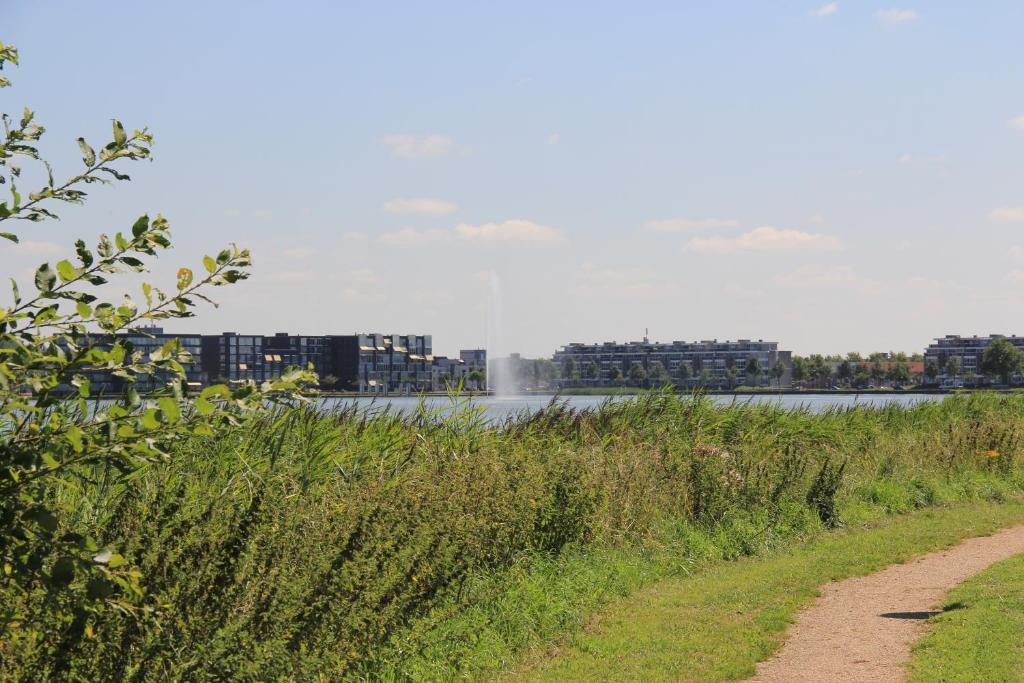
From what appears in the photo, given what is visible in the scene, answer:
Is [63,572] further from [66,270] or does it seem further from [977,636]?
[977,636]

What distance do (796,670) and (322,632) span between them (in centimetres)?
396

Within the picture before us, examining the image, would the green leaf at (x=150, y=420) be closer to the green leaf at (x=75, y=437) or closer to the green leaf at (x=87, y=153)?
the green leaf at (x=75, y=437)

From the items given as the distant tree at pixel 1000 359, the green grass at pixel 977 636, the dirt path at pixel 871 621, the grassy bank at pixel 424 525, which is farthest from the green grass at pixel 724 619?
the distant tree at pixel 1000 359

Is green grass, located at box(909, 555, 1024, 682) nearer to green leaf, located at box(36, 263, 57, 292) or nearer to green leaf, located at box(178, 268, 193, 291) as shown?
green leaf, located at box(178, 268, 193, 291)

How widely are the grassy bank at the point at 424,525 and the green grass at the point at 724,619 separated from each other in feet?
1.25

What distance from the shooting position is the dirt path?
9.00m

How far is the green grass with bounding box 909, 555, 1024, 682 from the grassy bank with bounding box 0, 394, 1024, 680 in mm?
3082

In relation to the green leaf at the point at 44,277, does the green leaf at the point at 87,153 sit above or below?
above

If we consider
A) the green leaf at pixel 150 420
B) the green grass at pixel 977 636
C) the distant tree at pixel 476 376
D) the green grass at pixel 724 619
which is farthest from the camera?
the distant tree at pixel 476 376

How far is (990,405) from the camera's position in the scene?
103 ft

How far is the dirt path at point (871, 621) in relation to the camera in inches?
354

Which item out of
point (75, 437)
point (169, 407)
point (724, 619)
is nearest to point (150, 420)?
point (169, 407)

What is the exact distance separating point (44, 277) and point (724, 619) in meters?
8.06

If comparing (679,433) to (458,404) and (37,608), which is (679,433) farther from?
(37,608)
